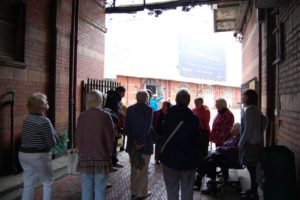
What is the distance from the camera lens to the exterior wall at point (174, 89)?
990 inches

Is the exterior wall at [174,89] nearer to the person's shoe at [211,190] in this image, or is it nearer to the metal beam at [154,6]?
the metal beam at [154,6]

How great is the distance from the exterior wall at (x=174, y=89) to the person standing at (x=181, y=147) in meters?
18.0

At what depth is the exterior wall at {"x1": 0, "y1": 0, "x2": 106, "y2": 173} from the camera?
657 centimetres

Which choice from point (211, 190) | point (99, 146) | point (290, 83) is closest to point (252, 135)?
point (290, 83)

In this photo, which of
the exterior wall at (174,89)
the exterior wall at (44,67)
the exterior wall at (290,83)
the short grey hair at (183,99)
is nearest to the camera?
the short grey hair at (183,99)

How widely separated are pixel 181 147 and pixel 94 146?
1088 millimetres

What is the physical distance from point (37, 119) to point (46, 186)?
94 centimetres

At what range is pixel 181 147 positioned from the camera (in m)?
4.02

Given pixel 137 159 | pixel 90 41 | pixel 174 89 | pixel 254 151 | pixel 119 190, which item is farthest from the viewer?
pixel 174 89

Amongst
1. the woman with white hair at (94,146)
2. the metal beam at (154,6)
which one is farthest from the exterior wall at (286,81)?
the metal beam at (154,6)

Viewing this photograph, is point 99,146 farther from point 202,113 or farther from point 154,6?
point 154,6

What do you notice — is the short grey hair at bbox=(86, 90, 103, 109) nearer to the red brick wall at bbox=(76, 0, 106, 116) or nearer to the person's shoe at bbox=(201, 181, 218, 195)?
the person's shoe at bbox=(201, 181, 218, 195)

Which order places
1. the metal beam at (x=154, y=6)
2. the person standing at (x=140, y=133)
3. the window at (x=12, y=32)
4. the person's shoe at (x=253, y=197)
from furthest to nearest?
1. the metal beam at (x=154, y=6)
2. the window at (x=12, y=32)
3. the person's shoe at (x=253, y=197)
4. the person standing at (x=140, y=133)

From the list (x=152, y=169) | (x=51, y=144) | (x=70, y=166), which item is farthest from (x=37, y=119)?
(x=152, y=169)
